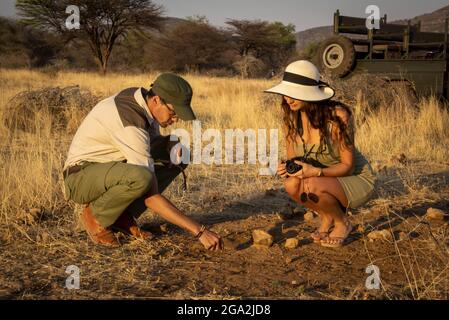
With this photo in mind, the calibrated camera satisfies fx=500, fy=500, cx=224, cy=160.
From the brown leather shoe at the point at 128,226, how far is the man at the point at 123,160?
2cm

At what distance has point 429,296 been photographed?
7.27 ft

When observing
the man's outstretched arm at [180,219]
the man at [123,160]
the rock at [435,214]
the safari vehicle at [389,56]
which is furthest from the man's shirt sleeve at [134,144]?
A: the safari vehicle at [389,56]

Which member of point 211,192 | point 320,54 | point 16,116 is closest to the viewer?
point 211,192

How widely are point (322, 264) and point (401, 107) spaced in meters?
4.89

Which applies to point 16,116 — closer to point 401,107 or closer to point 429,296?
point 401,107

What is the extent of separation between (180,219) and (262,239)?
62 cm

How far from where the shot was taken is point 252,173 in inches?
187

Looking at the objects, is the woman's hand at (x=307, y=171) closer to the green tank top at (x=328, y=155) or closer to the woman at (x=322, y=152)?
the woman at (x=322, y=152)

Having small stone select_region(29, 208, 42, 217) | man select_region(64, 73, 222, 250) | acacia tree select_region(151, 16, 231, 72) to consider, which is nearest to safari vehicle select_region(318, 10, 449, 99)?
man select_region(64, 73, 222, 250)

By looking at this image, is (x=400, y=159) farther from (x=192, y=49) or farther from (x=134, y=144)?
(x=192, y=49)

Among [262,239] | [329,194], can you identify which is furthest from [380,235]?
[262,239]

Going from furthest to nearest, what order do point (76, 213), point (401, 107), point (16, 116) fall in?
point (401, 107) → point (16, 116) → point (76, 213)

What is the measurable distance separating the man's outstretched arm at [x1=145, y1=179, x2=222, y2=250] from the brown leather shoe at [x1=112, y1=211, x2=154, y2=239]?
47cm
